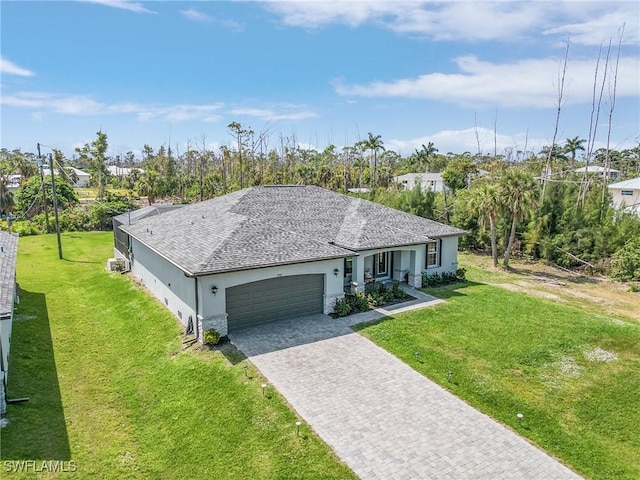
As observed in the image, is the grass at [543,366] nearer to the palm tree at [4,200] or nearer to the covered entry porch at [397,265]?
the covered entry porch at [397,265]

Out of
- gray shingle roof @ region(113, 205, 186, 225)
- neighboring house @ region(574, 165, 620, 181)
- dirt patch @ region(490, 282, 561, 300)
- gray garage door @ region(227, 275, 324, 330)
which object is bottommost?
dirt patch @ region(490, 282, 561, 300)

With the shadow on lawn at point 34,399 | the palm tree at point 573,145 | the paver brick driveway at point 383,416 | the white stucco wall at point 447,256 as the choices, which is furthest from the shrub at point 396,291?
the palm tree at point 573,145

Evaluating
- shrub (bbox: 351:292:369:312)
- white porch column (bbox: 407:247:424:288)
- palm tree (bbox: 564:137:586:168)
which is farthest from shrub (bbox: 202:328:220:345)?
palm tree (bbox: 564:137:586:168)

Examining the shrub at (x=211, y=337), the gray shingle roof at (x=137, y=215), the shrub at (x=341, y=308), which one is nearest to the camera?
the shrub at (x=211, y=337)

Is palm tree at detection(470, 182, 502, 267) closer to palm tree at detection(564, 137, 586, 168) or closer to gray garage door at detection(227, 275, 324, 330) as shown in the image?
gray garage door at detection(227, 275, 324, 330)

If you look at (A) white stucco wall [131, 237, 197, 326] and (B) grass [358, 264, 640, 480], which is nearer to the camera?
(B) grass [358, 264, 640, 480]

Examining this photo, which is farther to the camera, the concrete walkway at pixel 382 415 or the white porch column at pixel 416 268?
the white porch column at pixel 416 268
